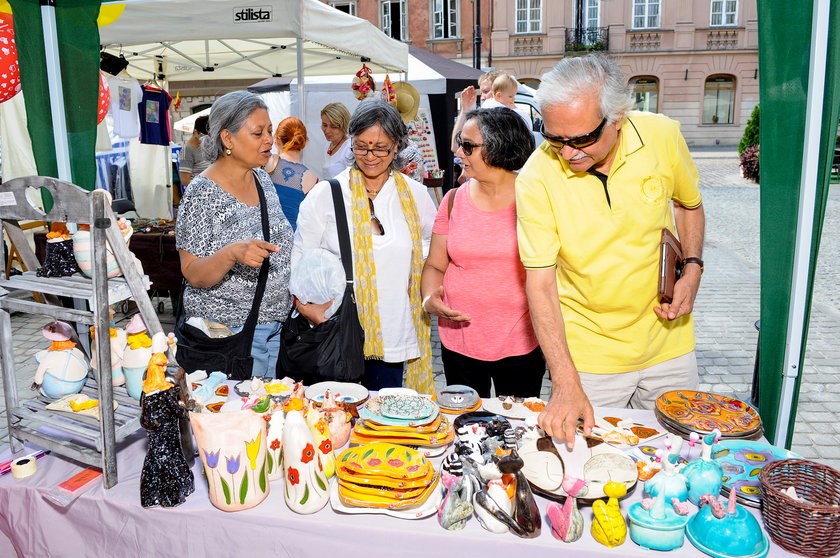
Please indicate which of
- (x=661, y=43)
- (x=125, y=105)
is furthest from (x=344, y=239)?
(x=661, y=43)

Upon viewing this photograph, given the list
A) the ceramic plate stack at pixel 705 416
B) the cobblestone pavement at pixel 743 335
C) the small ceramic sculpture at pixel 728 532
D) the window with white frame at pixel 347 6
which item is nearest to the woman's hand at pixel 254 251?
the ceramic plate stack at pixel 705 416

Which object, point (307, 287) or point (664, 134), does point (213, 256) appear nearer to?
point (307, 287)

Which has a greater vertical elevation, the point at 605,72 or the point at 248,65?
the point at 248,65

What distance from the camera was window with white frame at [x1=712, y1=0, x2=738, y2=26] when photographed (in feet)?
80.4

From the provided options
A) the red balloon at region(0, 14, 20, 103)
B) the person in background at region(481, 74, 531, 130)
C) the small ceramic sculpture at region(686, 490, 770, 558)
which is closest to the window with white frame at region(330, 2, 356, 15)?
the person in background at region(481, 74, 531, 130)

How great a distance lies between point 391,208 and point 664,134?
1044 millimetres

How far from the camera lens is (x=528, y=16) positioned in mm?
25016

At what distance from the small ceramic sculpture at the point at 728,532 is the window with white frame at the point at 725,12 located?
2832 centimetres

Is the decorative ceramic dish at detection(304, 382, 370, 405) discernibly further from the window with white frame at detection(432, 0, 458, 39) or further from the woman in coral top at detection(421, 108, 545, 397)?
the window with white frame at detection(432, 0, 458, 39)

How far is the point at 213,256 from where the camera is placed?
6.76 feet

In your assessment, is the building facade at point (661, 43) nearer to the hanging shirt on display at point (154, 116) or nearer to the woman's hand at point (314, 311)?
the hanging shirt on display at point (154, 116)

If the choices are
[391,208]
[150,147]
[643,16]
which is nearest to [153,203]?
[150,147]

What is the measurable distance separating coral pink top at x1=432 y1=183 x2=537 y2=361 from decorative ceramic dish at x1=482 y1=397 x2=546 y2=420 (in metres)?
0.39

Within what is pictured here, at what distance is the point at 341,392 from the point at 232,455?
62 centimetres
